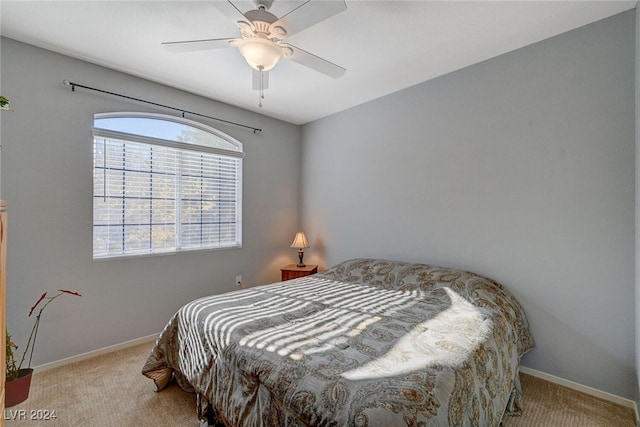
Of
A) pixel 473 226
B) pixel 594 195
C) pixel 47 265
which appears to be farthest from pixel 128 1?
pixel 594 195

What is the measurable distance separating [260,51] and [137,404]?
2374mm

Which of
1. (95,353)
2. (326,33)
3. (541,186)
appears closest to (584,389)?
(541,186)

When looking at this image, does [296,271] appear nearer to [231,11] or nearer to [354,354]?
[354,354]

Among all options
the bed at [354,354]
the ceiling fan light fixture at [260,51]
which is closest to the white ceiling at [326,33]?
the ceiling fan light fixture at [260,51]

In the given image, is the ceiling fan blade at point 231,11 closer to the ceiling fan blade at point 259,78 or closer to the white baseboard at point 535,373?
the ceiling fan blade at point 259,78

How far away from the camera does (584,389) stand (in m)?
2.06

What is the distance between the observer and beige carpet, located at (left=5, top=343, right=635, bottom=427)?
178 cm

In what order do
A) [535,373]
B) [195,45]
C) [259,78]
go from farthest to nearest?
[259,78] < [535,373] < [195,45]

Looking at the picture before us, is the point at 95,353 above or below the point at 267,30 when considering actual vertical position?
below

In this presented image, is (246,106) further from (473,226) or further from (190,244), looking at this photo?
(473,226)

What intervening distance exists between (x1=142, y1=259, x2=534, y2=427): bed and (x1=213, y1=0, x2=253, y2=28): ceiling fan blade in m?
1.71

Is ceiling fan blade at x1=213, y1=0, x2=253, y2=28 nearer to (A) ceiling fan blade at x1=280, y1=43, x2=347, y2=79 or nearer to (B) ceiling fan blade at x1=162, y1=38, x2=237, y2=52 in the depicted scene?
(B) ceiling fan blade at x1=162, y1=38, x2=237, y2=52

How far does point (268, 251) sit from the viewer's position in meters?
3.99

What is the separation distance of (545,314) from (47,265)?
3906 millimetres
